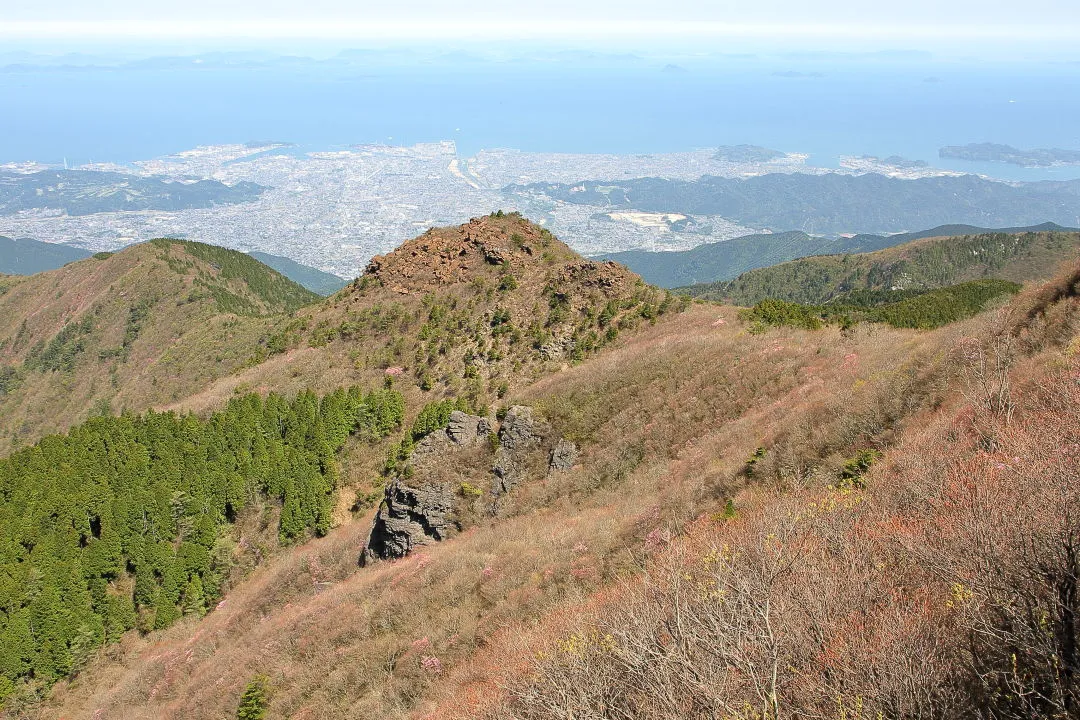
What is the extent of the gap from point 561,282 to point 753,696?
40028mm

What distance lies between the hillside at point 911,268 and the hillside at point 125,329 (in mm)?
92540

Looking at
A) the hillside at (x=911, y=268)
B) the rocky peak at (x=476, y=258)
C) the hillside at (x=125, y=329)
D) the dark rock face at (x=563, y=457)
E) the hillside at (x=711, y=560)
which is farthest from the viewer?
the hillside at (x=911, y=268)

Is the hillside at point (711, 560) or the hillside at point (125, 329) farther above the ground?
the hillside at point (711, 560)

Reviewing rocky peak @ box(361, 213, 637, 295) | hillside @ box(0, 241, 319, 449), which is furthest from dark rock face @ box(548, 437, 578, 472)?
hillside @ box(0, 241, 319, 449)

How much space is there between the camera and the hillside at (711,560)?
7.12 m

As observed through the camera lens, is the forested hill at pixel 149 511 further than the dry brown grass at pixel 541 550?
Yes

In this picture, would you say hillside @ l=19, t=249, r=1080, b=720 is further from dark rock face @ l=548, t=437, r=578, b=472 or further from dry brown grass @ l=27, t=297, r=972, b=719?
dark rock face @ l=548, t=437, r=578, b=472

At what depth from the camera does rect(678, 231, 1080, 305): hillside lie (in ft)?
402

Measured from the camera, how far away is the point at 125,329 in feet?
291

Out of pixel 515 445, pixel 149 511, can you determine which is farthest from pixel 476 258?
pixel 149 511

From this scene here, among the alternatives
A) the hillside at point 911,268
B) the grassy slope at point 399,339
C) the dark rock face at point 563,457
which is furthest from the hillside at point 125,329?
the hillside at point 911,268

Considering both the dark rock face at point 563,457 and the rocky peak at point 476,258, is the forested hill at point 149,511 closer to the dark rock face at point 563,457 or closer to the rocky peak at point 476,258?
the rocky peak at point 476,258

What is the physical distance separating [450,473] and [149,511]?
2187cm

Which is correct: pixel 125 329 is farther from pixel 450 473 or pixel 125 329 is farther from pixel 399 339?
pixel 450 473
